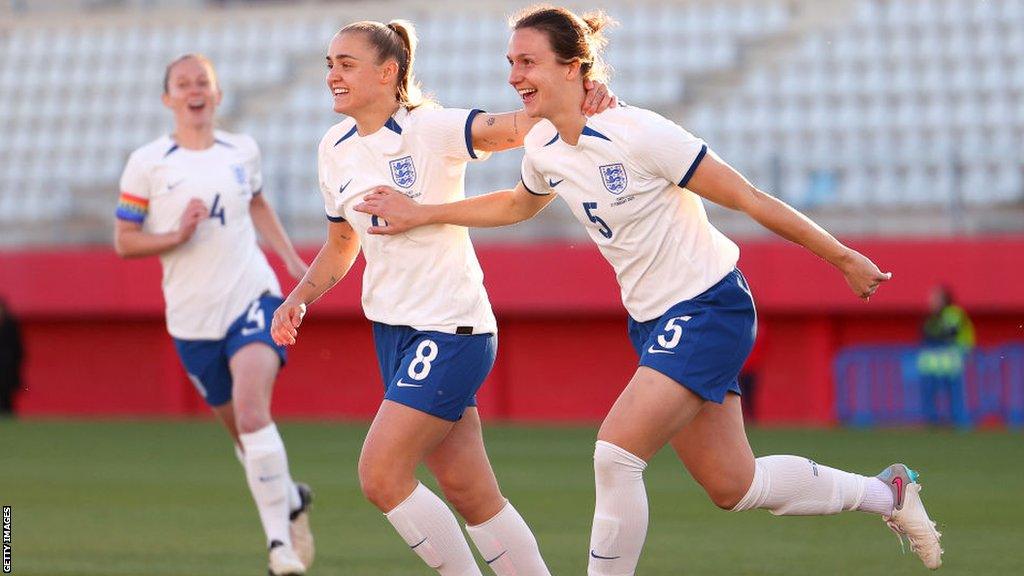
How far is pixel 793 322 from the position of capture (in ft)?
59.1

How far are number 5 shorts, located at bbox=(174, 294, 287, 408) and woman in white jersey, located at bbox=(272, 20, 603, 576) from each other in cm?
184

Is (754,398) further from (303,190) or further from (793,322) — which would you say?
(303,190)

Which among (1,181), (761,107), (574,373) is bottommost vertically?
(574,373)

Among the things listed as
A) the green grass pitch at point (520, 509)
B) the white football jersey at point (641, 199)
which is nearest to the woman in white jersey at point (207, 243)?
the green grass pitch at point (520, 509)

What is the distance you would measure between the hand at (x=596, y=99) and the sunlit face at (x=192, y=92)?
295 cm

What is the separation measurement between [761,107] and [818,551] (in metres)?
12.1

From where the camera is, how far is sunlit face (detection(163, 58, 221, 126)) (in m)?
7.93

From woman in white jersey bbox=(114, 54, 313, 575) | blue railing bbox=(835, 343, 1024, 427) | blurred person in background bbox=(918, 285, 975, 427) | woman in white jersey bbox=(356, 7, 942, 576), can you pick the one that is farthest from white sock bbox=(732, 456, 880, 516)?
blue railing bbox=(835, 343, 1024, 427)

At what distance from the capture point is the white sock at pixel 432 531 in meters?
5.64

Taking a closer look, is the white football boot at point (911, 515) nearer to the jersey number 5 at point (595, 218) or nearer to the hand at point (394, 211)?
the jersey number 5 at point (595, 218)

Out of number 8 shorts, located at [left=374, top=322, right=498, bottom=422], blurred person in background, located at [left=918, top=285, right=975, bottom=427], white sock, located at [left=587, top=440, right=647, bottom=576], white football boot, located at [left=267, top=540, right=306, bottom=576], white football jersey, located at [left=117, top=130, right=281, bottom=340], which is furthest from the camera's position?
blurred person in background, located at [left=918, top=285, right=975, bottom=427]

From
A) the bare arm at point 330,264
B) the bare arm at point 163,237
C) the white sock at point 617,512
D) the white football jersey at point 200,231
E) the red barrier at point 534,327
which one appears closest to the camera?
the white sock at point 617,512

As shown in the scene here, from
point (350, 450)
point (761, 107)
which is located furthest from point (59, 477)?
point (761, 107)

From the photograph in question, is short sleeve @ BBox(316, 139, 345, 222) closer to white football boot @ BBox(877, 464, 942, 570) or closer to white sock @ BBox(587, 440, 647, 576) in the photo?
white sock @ BBox(587, 440, 647, 576)
